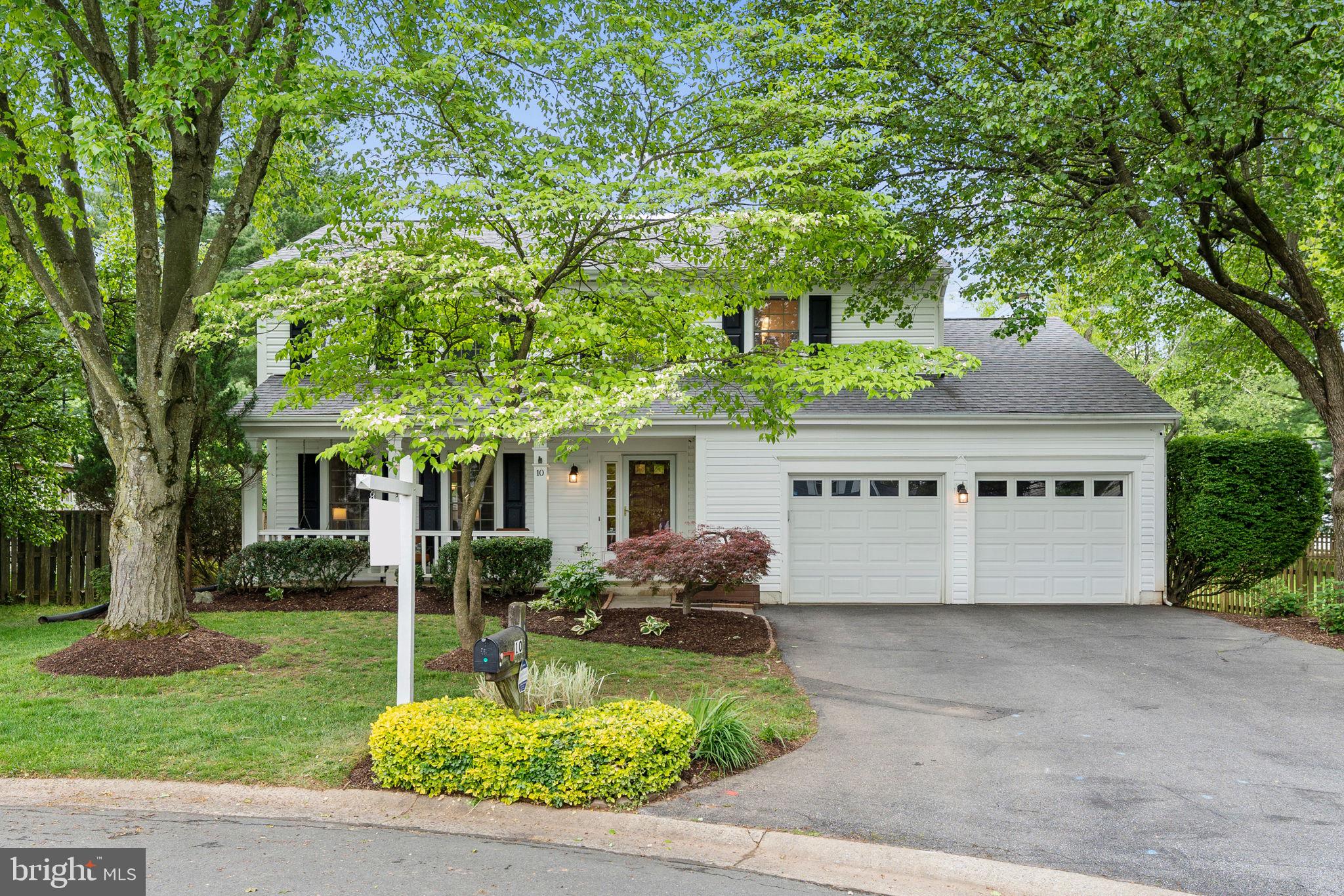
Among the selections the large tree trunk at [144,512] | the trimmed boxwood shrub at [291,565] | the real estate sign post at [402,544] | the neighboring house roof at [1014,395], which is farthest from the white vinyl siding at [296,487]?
the real estate sign post at [402,544]

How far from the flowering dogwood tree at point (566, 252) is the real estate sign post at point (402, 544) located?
1.20ft

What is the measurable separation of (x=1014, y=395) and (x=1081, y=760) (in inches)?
339

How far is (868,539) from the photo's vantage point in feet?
43.1

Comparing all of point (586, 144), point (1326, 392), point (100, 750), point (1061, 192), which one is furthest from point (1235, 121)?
point (100, 750)

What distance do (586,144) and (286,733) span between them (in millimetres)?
5218

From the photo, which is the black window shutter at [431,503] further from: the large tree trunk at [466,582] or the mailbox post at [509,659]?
the mailbox post at [509,659]

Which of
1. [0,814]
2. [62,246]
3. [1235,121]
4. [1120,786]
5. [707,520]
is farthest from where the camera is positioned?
[707,520]

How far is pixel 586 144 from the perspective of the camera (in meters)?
7.43

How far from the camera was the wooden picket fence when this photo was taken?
1280 centimetres

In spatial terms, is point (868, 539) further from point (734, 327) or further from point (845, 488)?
point (734, 327)

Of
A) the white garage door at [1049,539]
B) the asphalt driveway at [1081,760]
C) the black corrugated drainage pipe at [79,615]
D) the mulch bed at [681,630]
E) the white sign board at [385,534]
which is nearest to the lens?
the asphalt driveway at [1081,760]

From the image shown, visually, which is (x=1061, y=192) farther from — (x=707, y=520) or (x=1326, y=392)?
(x=707, y=520)

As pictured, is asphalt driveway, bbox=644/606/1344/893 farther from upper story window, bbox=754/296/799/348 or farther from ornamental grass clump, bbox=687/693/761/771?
upper story window, bbox=754/296/799/348

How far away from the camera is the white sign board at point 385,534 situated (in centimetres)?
538
